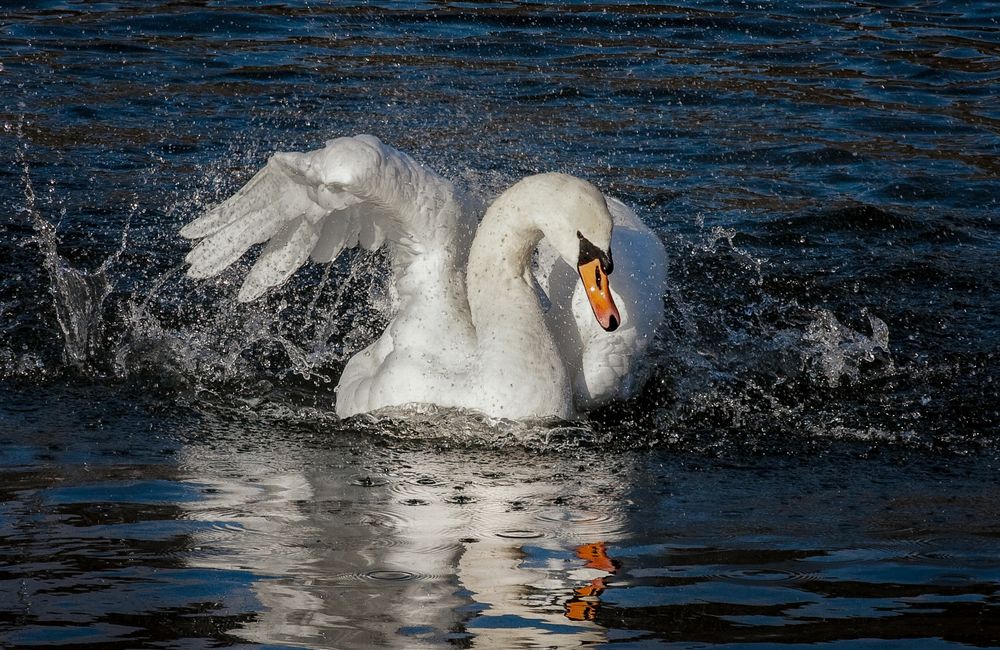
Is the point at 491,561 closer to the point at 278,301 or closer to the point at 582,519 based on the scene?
the point at 582,519

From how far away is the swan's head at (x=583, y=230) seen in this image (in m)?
5.71

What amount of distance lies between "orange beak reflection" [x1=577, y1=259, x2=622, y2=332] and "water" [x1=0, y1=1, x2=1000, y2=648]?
2.01 ft

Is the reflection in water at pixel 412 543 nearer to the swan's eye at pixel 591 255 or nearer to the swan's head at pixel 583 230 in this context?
the swan's head at pixel 583 230

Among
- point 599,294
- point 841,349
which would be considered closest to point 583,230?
point 599,294

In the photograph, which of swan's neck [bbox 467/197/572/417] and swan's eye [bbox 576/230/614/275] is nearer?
swan's eye [bbox 576/230/614/275]

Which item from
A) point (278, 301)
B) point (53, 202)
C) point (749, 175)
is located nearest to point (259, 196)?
point (278, 301)

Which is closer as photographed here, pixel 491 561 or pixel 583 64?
pixel 491 561

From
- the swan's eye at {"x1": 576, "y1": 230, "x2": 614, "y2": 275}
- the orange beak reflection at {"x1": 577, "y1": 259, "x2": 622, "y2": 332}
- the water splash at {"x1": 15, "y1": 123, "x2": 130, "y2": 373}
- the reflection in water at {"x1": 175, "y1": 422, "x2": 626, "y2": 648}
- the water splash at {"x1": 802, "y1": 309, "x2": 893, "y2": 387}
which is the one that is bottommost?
the reflection in water at {"x1": 175, "y1": 422, "x2": 626, "y2": 648}

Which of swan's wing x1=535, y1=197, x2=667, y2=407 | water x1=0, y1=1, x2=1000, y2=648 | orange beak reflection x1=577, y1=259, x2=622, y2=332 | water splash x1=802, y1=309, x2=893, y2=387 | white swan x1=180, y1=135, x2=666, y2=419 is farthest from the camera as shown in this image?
water splash x1=802, y1=309, x2=893, y2=387

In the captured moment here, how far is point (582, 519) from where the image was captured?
5.06 metres

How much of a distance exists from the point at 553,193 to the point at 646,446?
1.13 metres

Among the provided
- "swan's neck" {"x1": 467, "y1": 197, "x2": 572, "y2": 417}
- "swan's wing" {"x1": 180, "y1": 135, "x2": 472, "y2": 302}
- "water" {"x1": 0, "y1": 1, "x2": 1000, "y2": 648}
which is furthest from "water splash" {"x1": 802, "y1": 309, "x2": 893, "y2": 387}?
"swan's wing" {"x1": 180, "y1": 135, "x2": 472, "y2": 302}

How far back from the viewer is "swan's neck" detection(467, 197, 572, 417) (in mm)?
5965

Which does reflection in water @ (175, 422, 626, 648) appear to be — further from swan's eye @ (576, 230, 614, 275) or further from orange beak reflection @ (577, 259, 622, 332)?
swan's eye @ (576, 230, 614, 275)
